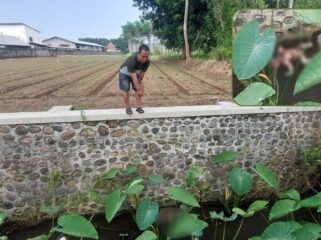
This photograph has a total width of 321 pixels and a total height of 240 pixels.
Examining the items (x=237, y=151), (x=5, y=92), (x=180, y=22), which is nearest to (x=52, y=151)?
(x=237, y=151)

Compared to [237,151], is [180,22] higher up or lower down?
higher up

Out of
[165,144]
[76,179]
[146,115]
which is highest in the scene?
[146,115]

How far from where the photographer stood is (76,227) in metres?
3.35

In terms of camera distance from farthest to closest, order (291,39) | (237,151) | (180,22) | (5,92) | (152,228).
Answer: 1. (180,22)
2. (5,92)
3. (237,151)
4. (152,228)
5. (291,39)

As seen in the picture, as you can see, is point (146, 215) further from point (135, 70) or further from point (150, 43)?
point (150, 43)

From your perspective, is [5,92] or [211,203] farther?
[5,92]

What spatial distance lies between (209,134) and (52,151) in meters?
2.23

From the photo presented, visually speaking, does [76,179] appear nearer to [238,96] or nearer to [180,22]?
[238,96]

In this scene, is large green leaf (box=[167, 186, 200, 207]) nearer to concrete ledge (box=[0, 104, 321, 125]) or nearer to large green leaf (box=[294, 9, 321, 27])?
concrete ledge (box=[0, 104, 321, 125])

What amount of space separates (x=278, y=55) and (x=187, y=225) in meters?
2.21

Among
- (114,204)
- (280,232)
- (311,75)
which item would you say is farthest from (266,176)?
(311,75)

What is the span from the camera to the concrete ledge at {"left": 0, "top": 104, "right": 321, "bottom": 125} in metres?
4.04

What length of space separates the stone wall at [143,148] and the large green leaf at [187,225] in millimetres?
1086

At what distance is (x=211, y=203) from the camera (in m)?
4.80
